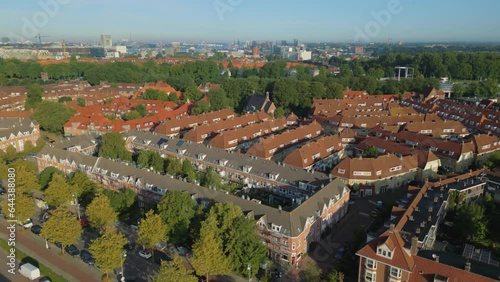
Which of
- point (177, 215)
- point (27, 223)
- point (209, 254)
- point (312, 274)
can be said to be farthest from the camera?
point (27, 223)

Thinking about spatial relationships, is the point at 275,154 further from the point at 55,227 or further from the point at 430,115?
the point at 430,115

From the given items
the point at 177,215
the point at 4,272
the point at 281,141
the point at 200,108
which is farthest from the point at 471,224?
the point at 200,108

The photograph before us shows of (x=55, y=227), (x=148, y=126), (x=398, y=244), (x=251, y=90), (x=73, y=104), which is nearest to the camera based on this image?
(x=398, y=244)

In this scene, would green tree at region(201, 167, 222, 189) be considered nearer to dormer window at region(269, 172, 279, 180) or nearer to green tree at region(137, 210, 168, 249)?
dormer window at region(269, 172, 279, 180)

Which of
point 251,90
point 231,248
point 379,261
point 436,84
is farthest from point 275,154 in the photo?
point 436,84

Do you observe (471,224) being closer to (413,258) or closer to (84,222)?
(413,258)

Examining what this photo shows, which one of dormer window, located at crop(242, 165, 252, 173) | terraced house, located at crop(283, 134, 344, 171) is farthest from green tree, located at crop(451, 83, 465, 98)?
dormer window, located at crop(242, 165, 252, 173)

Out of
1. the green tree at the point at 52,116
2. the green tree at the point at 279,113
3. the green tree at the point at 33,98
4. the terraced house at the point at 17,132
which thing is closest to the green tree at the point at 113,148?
the terraced house at the point at 17,132
